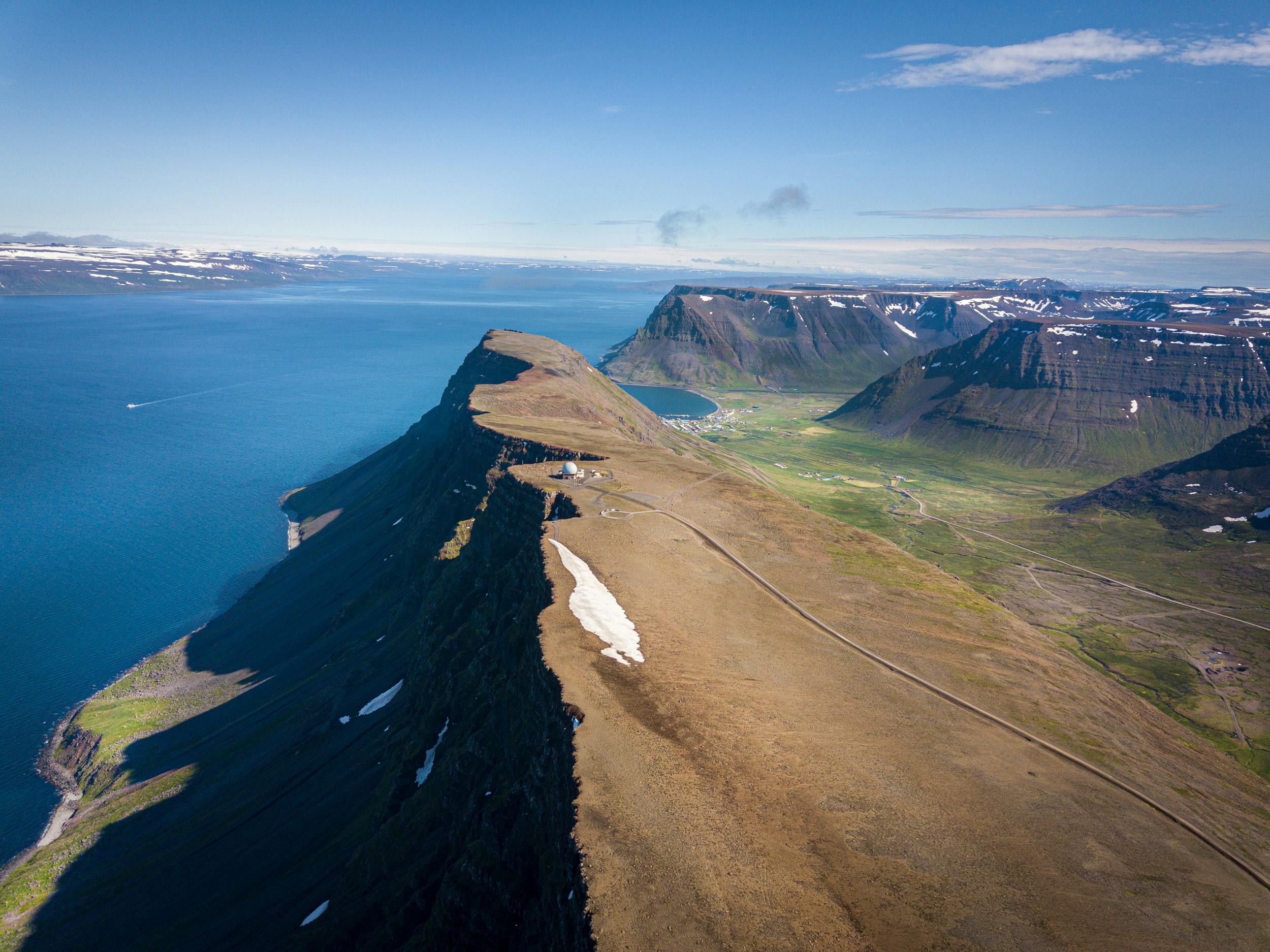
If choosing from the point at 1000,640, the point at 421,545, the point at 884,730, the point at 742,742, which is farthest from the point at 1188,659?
the point at 421,545

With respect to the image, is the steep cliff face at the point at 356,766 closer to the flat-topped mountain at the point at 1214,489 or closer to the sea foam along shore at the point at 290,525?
the sea foam along shore at the point at 290,525

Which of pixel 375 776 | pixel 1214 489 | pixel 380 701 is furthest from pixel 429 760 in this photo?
pixel 1214 489

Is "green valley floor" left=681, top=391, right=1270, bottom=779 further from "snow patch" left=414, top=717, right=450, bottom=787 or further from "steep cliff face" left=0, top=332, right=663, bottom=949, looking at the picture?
"snow patch" left=414, top=717, right=450, bottom=787

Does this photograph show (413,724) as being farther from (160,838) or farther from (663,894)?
(663,894)

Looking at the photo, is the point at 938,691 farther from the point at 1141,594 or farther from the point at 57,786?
the point at 1141,594

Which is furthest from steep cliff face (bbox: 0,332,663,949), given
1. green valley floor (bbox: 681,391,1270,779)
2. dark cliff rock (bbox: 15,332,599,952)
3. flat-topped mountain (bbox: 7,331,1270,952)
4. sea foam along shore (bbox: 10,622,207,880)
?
green valley floor (bbox: 681,391,1270,779)
